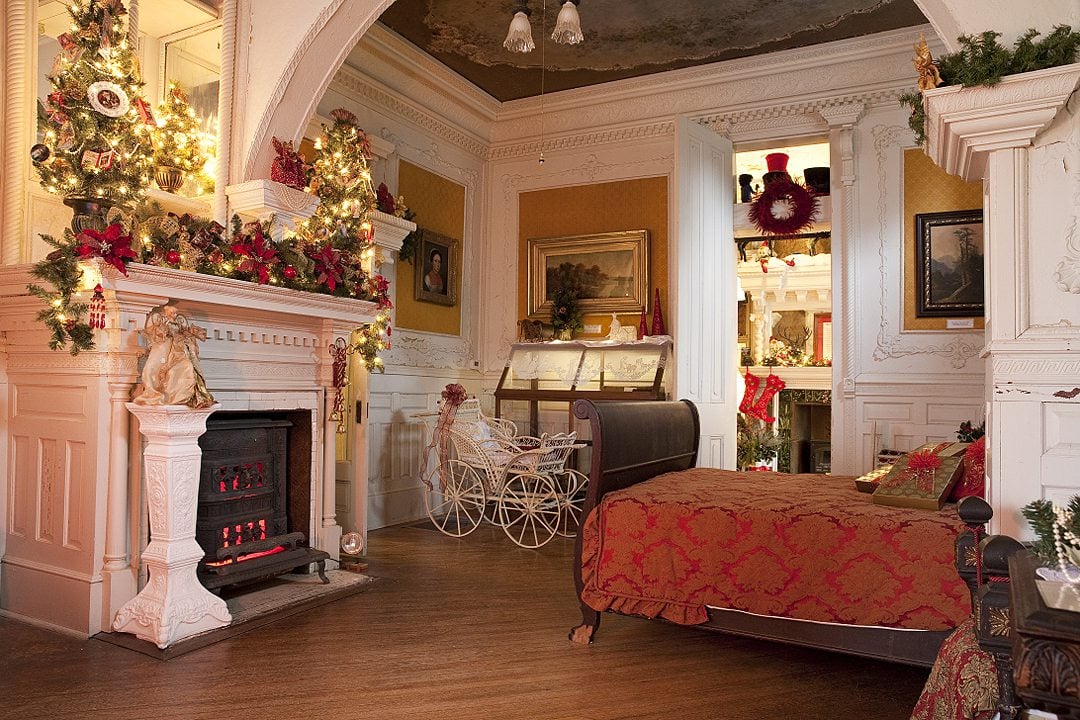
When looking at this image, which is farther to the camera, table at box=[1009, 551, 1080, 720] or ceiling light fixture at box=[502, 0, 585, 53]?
ceiling light fixture at box=[502, 0, 585, 53]

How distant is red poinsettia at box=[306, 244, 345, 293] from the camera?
4.63 m

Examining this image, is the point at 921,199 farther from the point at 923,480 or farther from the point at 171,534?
the point at 171,534

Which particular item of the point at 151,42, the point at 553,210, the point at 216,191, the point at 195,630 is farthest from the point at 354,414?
the point at 553,210

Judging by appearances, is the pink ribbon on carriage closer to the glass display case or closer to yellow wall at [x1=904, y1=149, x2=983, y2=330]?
the glass display case

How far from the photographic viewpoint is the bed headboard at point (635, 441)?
3623 mm

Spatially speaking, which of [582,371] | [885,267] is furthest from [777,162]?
[582,371]

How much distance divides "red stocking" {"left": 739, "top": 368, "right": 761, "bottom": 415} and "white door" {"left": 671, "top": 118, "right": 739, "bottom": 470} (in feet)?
8.37

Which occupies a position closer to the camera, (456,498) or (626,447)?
(626,447)

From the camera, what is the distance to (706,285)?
275 inches

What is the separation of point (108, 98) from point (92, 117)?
127 mm

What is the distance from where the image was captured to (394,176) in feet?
22.6

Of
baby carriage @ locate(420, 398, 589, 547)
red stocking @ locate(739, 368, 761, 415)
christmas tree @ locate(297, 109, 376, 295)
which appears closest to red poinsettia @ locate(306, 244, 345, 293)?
christmas tree @ locate(297, 109, 376, 295)

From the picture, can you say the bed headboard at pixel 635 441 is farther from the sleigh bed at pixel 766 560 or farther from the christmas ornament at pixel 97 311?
the christmas ornament at pixel 97 311

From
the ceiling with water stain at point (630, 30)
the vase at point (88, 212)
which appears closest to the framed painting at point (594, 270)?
the ceiling with water stain at point (630, 30)
